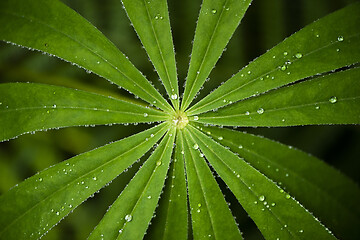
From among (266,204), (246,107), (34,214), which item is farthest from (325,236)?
(34,214)

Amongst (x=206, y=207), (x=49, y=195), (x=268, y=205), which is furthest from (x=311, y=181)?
(x=49, y=195)

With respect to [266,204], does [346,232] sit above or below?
below

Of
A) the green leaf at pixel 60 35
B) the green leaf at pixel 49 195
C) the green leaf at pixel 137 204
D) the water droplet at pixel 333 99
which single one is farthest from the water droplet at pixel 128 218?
the water droplet at pixel 333 99

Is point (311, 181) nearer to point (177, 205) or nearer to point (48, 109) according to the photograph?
point (177, 205)

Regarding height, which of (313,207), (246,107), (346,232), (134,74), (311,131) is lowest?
(346,232)

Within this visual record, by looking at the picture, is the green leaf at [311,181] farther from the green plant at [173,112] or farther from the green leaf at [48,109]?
the green leaf at [48,109]

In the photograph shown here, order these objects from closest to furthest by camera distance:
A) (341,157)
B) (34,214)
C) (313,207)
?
(34,214) < (313,207) < (341,157)

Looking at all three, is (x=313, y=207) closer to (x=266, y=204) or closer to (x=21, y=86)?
(x=266, y=204)
